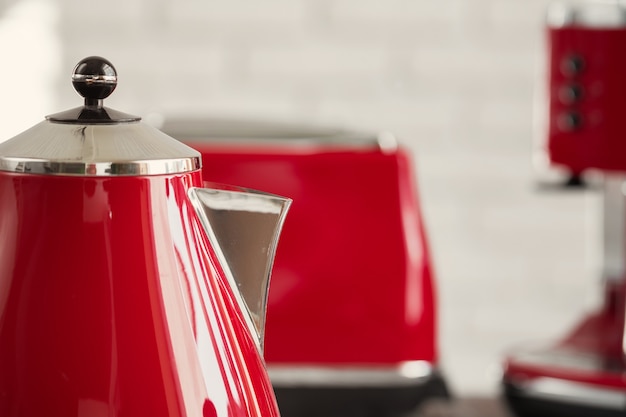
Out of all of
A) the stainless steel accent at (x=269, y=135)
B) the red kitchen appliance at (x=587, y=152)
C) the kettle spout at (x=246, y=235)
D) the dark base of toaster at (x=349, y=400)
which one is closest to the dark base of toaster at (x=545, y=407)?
the red kitchen appliance at (x=587, y=152)

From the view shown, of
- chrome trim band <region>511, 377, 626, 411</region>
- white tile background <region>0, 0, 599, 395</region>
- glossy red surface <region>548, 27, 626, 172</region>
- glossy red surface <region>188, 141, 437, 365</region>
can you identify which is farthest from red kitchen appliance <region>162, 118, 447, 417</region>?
white tile background <region>0, 0, 599, 395</region>

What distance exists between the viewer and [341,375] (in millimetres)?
795

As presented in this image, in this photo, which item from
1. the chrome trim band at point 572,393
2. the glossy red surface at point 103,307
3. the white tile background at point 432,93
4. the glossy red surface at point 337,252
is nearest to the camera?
the glossy red surface at point 103,307

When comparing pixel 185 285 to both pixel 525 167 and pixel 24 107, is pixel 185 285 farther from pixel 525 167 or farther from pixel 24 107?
pixel 525 167

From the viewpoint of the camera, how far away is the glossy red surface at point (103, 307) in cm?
37

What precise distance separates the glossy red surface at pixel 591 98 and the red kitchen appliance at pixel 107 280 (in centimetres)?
70

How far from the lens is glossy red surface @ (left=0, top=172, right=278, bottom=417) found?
374 mm

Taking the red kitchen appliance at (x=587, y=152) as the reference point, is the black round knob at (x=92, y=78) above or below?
above

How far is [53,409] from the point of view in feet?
1.23

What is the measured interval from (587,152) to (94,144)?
2.41 ft

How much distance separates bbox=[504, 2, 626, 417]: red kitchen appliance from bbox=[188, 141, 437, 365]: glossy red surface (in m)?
0.22

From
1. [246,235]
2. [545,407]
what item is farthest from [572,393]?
[246,235]

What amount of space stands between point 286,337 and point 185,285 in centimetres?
39

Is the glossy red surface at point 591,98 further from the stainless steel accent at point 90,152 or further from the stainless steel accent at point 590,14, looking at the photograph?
the stainless steel accent at point 90,152
